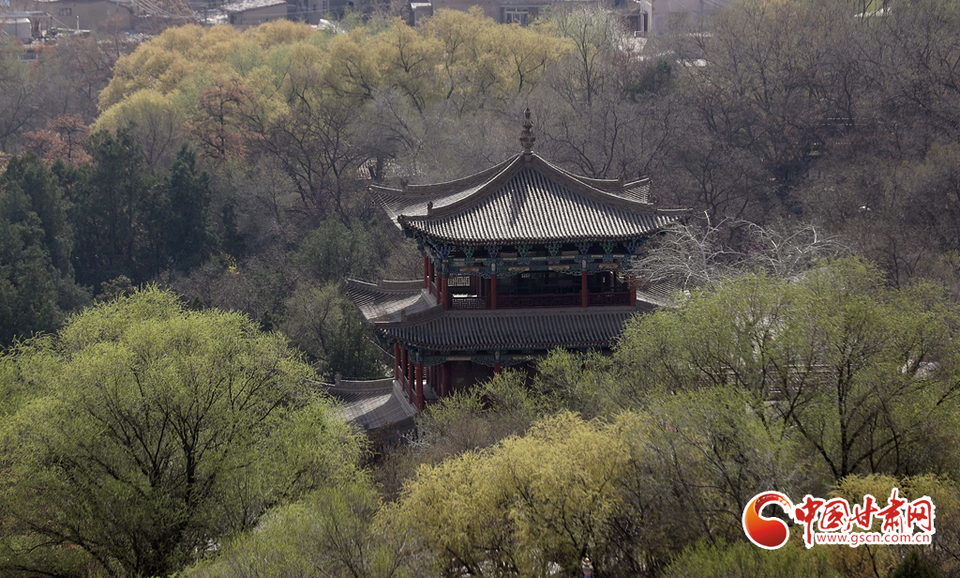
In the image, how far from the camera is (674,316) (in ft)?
63.5

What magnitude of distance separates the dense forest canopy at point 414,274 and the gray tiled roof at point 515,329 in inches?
36.9

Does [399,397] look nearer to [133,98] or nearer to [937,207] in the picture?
[937,207]

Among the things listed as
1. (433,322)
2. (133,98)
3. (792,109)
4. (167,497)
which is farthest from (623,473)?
(133,98)

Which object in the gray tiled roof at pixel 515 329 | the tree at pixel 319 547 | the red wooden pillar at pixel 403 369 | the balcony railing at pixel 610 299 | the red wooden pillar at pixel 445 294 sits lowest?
the red wooden pillar at pixel 403 369

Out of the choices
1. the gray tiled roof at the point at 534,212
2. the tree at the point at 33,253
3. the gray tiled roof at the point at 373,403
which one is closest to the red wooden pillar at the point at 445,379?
the gray tiled roof at the point at 373,403

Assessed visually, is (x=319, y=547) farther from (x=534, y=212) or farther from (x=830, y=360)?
(x=534, y=212)

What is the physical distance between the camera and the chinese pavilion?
23.7 metres

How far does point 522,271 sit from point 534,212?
131 cm

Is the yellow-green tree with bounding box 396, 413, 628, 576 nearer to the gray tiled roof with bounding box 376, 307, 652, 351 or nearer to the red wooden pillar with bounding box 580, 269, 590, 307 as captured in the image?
the gray tiled roof with bounding box 376, 307, 652, 351

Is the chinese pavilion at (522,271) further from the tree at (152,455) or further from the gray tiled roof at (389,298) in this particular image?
the tree at (152,455)

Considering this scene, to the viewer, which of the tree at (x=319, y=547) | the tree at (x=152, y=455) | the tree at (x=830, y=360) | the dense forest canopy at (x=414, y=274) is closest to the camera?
the tree at (x=319, y=547)

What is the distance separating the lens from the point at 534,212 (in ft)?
80.0

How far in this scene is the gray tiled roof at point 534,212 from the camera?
23.7m

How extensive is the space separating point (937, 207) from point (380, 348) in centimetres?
1868
